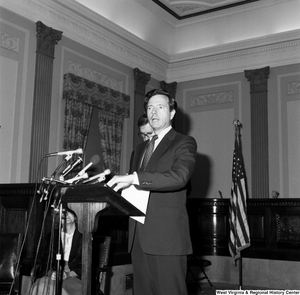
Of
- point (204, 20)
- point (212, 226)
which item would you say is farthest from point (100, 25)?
point (212, 226)

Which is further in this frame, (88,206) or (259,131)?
(259,131)

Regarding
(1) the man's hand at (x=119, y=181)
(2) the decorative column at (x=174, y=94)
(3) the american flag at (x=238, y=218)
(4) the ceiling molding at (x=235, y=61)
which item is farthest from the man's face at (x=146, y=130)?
(2) the decorative column at (x=174, y=94)

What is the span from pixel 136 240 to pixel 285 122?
6.94 metres

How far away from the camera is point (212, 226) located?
7.46 meters

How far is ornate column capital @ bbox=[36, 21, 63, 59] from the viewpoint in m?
6.66

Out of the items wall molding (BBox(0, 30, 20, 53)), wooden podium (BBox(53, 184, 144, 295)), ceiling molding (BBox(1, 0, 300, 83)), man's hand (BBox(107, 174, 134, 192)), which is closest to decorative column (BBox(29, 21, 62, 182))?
ceiling molding (BBox(1, 0, 300, 83))

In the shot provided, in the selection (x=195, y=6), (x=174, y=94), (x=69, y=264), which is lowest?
(x=69, y=264)

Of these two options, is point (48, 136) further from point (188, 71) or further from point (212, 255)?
point (188, 71)

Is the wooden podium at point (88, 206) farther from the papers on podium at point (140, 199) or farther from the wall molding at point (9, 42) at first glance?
the wall molding at point (9, 42)

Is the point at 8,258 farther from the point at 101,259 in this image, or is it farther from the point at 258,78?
the point at 258,78

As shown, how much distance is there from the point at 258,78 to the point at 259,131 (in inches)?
42.9

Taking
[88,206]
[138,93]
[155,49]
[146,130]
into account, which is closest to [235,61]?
[155,49]

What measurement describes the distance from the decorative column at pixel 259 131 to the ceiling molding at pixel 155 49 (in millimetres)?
279

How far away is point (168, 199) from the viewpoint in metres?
2.16
